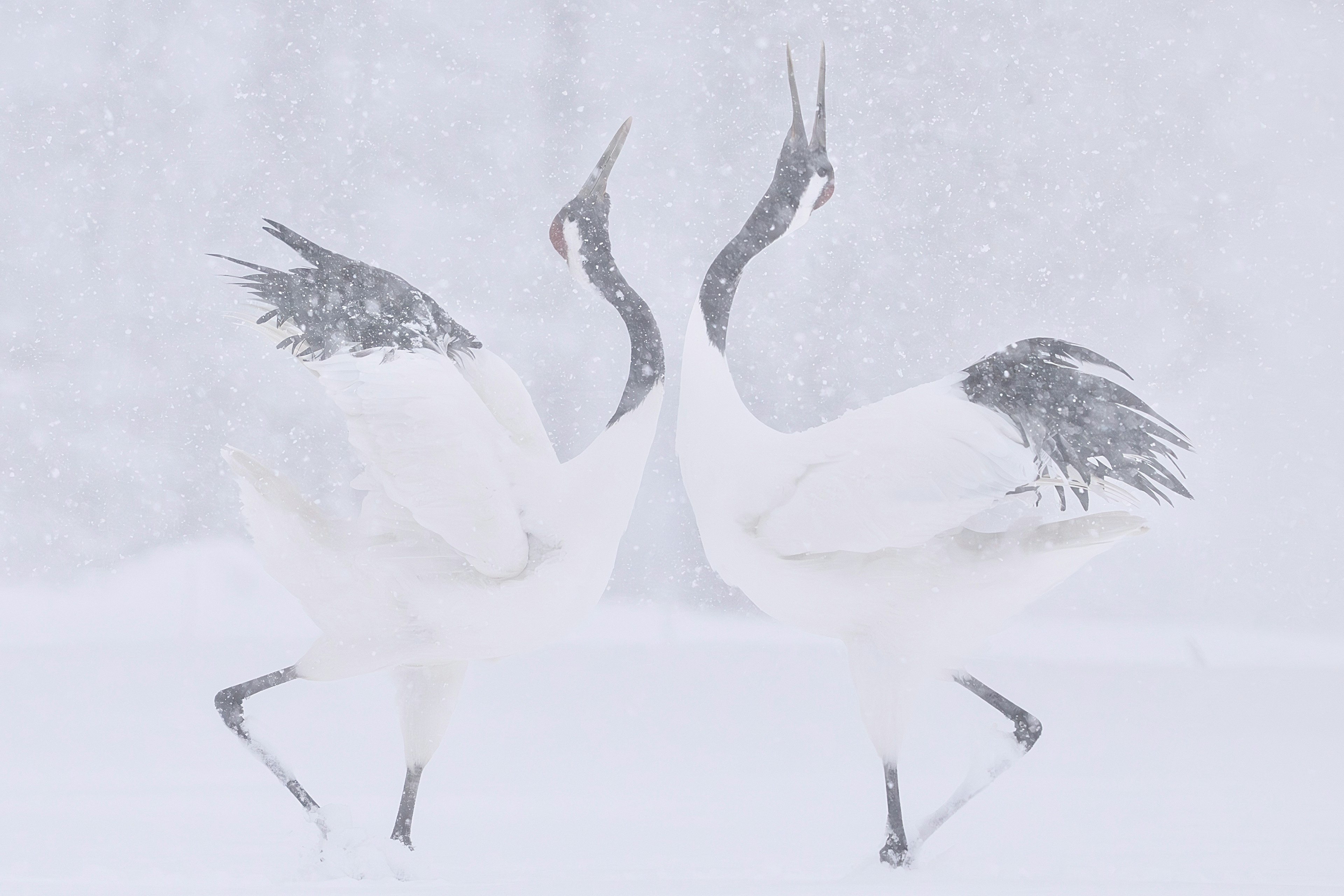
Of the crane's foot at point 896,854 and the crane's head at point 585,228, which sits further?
the crane's head at point 585,228

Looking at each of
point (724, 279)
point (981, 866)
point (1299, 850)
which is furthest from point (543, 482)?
point (1299, 850)

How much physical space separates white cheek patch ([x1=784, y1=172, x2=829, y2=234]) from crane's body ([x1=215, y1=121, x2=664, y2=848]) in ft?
1.32

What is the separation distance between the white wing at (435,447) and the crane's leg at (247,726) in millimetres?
480

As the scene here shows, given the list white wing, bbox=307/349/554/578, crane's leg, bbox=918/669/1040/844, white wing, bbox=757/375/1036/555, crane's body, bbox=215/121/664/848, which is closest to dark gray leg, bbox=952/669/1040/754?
crane's leg, bbox=918/669/1040/844

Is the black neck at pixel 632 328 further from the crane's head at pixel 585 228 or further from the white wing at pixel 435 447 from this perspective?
the white wing at pixel 435 447

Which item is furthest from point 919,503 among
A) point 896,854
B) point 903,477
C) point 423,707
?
point 423,707

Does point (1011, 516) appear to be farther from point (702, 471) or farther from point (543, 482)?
point (543, 482)

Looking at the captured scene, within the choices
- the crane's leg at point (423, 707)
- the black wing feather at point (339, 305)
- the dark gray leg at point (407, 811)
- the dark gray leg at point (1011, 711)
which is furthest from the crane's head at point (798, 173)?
Answer: the dark gray leg at point (407, 811)

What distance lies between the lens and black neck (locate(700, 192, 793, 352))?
2398 mm

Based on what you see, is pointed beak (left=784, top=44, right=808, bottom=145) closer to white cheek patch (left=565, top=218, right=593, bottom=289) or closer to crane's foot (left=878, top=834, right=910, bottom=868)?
white cheek patch (left=565, top=218, right=593, bottom=289)

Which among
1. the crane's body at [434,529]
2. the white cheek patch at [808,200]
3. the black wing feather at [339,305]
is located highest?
the white cheek patch at [808,200]

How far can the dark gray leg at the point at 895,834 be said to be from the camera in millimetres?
2230

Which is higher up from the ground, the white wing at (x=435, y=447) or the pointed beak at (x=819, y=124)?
the pointed beak at (x=819, y=124)

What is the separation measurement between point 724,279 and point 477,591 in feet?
2.64
